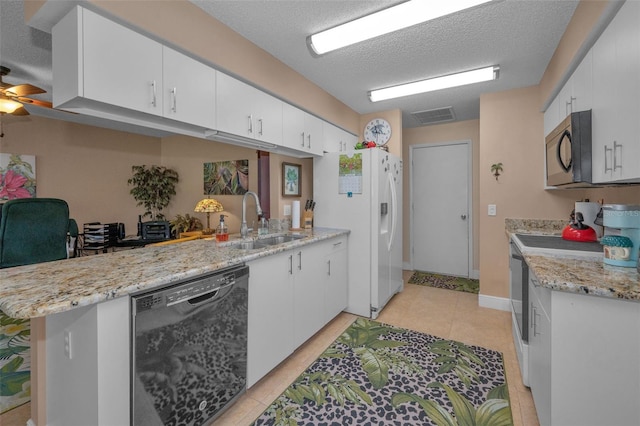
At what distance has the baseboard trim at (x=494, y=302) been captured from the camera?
10.7ft

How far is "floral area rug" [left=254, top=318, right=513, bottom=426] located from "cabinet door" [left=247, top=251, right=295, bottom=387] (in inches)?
9.3

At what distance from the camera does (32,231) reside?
7.92 ft

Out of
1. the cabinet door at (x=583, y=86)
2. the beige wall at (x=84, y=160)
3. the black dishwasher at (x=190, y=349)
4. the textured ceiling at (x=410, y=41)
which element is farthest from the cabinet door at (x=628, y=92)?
the beige wall at (x=84, y=160)

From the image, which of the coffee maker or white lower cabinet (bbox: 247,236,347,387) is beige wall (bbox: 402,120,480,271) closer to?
white lower cabinet (bbox: 247,236,347,387)

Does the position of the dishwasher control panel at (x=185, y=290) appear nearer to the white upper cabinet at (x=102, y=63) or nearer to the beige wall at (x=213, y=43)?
the white upper cabinet at (x=102, y=63)

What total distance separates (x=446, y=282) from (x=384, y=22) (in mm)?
3645

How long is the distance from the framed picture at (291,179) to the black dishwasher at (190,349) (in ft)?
5.33

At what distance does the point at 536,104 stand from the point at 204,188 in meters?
3.79

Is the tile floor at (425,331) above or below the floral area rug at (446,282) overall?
below

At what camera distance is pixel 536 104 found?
3.11m

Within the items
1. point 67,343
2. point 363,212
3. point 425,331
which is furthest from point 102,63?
point 425,331

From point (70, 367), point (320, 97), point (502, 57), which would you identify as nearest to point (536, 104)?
point (502, 57)

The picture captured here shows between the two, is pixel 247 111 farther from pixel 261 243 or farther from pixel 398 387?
pixel 398 387

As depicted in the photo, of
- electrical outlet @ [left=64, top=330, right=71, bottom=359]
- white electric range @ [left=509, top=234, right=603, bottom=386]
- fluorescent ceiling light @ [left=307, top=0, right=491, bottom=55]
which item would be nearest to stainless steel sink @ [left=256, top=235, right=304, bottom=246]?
electrical outlet @ [left=64, top=330, right=71, bottom=359]
